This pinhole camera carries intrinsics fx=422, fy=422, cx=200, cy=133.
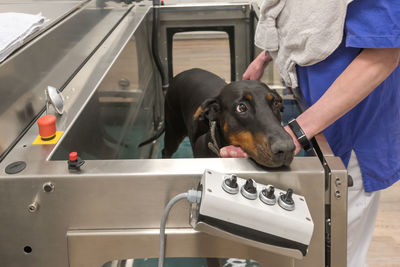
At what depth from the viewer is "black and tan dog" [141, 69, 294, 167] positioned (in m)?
0.85

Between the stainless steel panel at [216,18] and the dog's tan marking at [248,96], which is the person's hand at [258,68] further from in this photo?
the stainless steel panel at [216,18]

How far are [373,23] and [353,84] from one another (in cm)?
13

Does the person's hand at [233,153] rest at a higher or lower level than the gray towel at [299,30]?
lower

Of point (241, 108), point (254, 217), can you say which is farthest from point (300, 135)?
point (254, 217)

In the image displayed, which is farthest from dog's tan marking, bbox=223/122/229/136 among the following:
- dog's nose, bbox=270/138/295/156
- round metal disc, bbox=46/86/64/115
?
round metal disc, bbox=46/86/64/115

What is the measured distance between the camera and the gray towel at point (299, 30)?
2.98ft

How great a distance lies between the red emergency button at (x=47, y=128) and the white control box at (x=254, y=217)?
0.39 metres

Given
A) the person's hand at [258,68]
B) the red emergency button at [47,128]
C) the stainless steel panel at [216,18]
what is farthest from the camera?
the stainless steel panel at [216,18]

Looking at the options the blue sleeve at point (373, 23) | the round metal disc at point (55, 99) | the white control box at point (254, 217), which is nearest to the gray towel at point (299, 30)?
the blue sleeve at point (373, 23)

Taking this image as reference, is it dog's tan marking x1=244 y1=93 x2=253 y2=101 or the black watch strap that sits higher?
dog's tan marking x1=244 y1=93 x2=253 y2=101

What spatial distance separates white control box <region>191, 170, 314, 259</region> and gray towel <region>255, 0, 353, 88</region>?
1.37 feet

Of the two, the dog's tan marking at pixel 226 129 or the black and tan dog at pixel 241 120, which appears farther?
the dog's tan marking at pixel 226 129

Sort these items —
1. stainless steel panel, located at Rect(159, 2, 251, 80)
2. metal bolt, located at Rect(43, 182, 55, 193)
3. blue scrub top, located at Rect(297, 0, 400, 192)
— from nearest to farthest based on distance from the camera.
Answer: metal bolt, located at Rect(43, 182, 55, 193)
blue scrub top, located at Rect(297, 0, 400, 192)
stainless steel panel, located at Rect(159, 2, 251, 80)

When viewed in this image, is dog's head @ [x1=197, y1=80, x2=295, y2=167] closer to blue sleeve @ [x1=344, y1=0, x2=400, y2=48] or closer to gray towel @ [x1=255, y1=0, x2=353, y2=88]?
gray towel @ [x1=255, y1=0, x2=353, y2=88]
